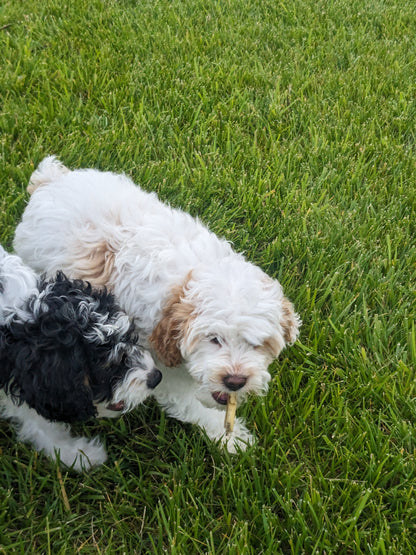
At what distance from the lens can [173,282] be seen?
296 cm

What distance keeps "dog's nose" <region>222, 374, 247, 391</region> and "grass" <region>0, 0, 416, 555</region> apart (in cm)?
53

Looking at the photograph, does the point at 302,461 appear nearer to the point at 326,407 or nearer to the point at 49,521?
the point at 326,407

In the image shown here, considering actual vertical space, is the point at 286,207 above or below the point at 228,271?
below

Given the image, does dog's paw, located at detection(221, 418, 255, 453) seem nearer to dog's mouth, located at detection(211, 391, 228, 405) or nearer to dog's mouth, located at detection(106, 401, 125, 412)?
dog's mouth, located at detection(211, 391, 228, 405)

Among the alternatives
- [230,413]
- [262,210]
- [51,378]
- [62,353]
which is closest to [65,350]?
[62,353]

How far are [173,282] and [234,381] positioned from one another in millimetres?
622

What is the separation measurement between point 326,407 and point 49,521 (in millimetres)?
1635

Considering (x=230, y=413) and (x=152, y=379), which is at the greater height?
(x=152, y=379)

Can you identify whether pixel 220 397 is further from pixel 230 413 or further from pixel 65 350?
pixel 65 350

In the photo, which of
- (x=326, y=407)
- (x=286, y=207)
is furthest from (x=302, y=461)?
(x=286, y=207)

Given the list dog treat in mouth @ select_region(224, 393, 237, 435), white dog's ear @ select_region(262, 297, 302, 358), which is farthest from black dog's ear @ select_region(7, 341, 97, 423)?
white dog's ear @ select_region(262, 297, 302, 358)

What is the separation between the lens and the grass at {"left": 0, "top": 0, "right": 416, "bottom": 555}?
2.88 m

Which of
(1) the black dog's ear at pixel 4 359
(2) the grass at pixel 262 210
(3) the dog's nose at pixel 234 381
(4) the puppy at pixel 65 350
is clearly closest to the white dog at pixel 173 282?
(3) the dog's nose at pixel 234 381

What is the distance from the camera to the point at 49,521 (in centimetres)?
290
